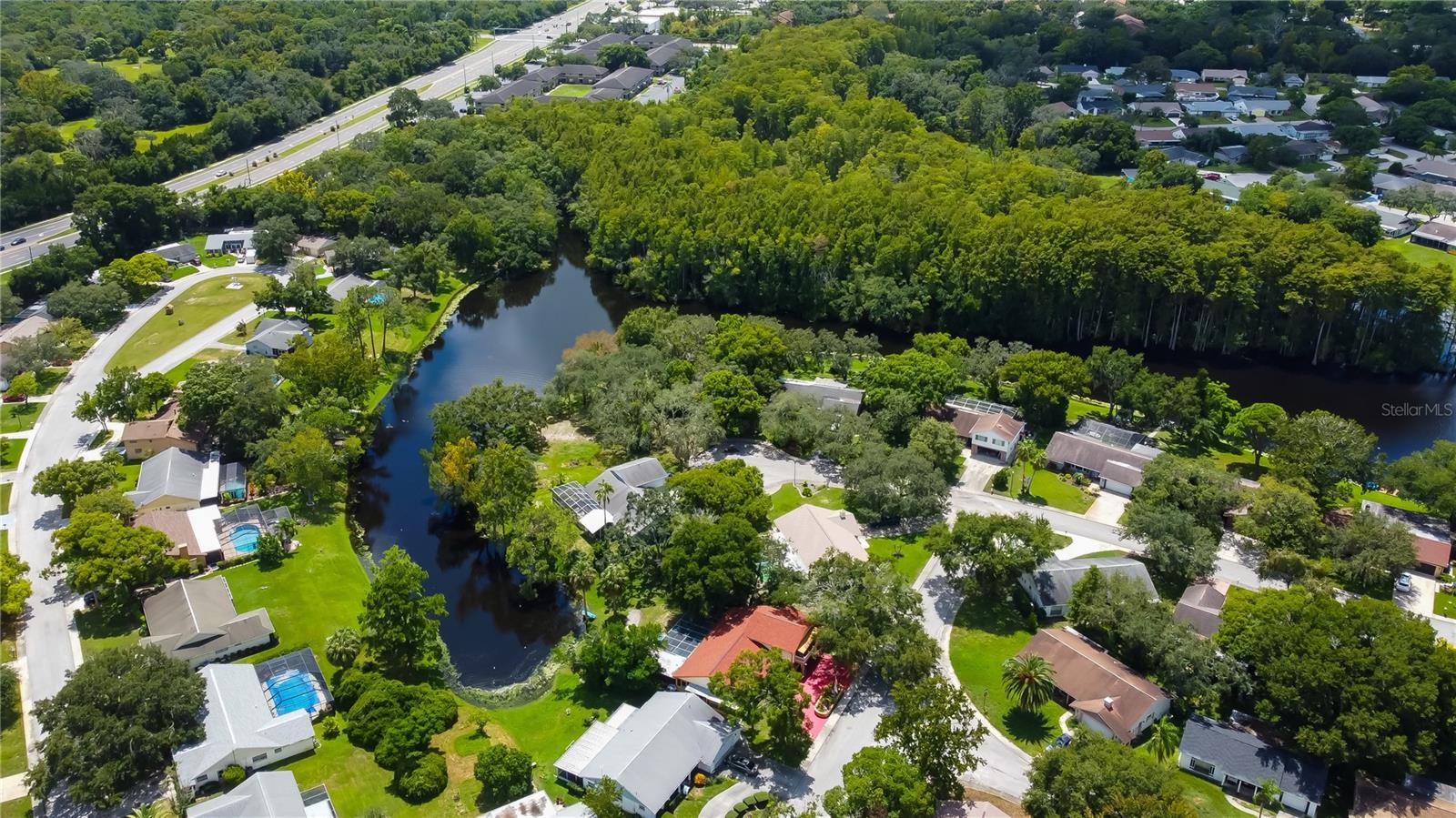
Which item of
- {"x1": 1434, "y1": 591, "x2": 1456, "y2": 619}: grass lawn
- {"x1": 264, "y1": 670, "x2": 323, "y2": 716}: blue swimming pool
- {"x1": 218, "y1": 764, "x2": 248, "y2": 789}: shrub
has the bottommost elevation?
{"x1": 1434, "y1": 591, "x2": 1456, "y2": 619}: grass lawn

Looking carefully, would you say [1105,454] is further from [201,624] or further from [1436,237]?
[1436,237]

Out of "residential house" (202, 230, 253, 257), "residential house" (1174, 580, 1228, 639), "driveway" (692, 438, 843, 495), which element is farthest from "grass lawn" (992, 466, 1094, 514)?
"residential house" (202, 230, 253, 257)

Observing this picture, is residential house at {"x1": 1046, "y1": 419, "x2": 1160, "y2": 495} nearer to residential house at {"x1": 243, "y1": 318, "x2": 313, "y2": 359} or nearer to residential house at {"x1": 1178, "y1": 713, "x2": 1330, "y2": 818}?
residential house at {"x1": 1178, "y1": 713, "x2": 1330, "y2": 818}

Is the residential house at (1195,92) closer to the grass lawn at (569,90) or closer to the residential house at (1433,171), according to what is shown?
the residential house at (1433,171)

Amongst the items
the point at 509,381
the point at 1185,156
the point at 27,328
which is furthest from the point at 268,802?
the point at 1185,156

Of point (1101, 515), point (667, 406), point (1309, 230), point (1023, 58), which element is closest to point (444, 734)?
point (667, 406)

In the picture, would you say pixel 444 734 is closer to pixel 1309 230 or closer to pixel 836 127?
pixel 1309 230

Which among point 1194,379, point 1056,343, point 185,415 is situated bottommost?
point 1056,343
